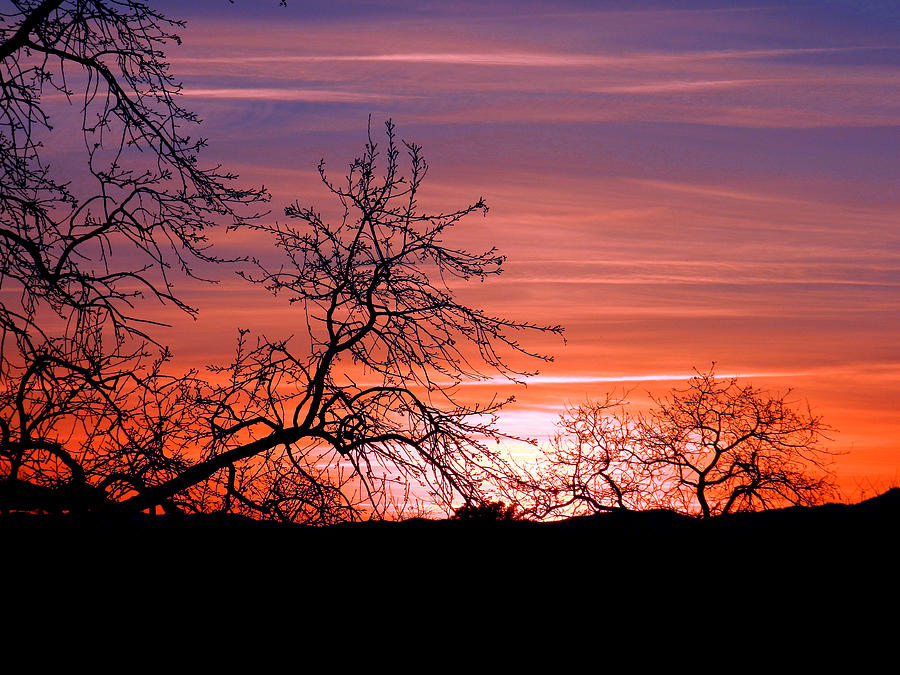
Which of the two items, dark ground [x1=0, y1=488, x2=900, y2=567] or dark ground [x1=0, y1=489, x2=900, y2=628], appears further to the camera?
dark ground [x1=0, y1=488, x2=900, y2=567]

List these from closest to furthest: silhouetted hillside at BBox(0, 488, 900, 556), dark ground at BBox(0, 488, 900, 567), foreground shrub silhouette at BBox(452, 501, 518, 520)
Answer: dark ground at BBox(0, 488, 900, 567) → silhouetted hillside at BBox(0, 488, 900, 556) → foreground shrub silhouette at BBox(452, 501, 518, 520)

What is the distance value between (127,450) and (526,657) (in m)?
4.63

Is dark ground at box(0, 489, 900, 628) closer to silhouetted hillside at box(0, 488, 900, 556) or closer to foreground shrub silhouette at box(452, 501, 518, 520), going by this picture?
silhouetted hillside at box(0, 488, 900, 556)

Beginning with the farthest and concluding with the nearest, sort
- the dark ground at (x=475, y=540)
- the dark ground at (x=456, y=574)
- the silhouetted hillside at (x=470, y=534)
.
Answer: the silhouetted hillside at (x=470, y=534) → the dark ground at (x=475, y=540) → the dark ground at (x=456, y=574)

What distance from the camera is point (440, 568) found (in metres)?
6.75

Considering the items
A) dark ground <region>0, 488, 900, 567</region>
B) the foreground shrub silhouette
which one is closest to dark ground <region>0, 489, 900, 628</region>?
dark ground <region>0, 488, 900, 567</region>

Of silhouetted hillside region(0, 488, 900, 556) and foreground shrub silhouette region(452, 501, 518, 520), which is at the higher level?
foreground shrub silhouette region(452, 501, 518, 520)

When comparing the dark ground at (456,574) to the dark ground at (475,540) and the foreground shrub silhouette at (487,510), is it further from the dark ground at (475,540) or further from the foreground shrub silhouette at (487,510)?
the foreground shrub silhouette at (487,510)

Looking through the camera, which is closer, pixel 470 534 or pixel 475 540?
pixel 475 540

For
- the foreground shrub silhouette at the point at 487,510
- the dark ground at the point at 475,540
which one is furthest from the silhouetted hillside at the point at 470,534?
the foreground shrub silhouette at the point at 487,510

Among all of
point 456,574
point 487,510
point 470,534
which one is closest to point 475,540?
point 470,534

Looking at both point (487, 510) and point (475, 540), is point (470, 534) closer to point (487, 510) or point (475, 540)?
point (475, 540)

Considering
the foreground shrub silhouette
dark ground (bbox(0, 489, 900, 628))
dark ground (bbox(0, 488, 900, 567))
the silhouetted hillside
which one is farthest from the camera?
the foreground shrub silhouette

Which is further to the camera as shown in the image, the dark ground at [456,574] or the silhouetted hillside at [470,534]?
the silhouetted hillside at [470,534]
